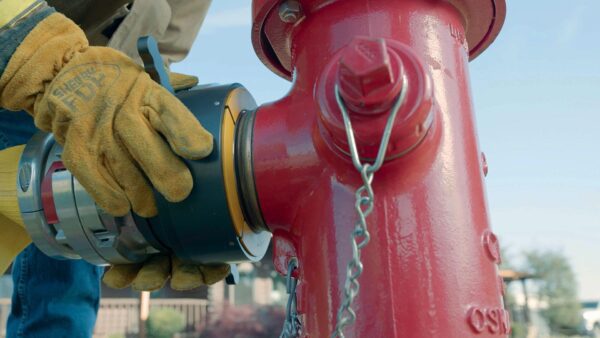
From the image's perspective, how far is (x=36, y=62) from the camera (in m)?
0.93

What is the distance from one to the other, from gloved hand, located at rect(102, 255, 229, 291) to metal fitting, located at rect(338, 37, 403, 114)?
514 millimetres

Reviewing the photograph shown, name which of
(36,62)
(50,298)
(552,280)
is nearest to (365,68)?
(36,62)

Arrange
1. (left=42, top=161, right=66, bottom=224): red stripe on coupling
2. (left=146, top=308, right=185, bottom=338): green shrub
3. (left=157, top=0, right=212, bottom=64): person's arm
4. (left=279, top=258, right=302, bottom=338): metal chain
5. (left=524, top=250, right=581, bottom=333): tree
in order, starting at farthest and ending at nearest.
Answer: (left=524, top=250, right=581, bottom=333): tree
(left=146, top=308, right=185, bottom=338): green shrub
(left=157, top=0, right=212, bottom=64): person's arm
(left=42, top=161, right=66, bottom=224): red stripe on coupling
(left=279, top=258, right=302, bottom=338): metal chain

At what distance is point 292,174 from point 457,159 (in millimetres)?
243

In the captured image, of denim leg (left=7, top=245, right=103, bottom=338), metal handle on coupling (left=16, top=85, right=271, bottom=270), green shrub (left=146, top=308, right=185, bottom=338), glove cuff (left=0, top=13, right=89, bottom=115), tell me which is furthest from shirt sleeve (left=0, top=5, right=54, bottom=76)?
green shrub (left=146, top=308, right=185, bottom=338)

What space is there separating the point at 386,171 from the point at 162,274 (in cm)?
50

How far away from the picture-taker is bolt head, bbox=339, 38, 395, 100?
646mm

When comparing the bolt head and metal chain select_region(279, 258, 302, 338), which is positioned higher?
the bolt head

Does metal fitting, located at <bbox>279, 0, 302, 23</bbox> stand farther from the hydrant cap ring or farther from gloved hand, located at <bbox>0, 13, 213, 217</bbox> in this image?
gloved hand, located at <bbox>0, 13, 213, 217</bbox>

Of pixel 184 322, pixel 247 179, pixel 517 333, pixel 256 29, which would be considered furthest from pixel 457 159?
pixel 517 333

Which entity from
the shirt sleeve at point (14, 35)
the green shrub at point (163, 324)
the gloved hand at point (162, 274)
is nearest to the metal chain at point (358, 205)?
the gloved hand at point (162, 274)

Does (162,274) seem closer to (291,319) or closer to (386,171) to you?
(291,319)

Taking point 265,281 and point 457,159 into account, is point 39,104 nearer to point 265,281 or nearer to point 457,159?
point 457,159

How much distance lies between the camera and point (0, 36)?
3.05 ft
